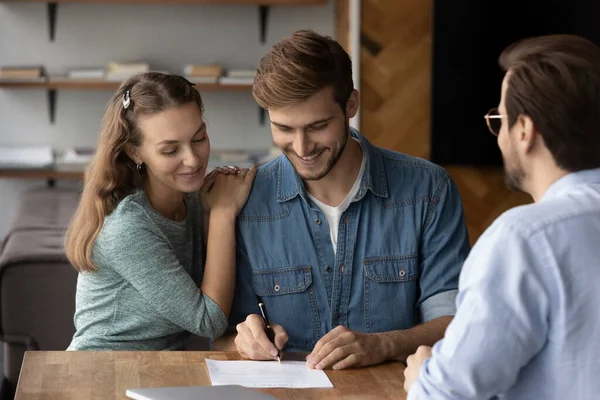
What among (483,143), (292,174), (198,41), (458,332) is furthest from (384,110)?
(458,332)

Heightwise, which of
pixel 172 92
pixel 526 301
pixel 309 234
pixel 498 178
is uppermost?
pixel 172 92

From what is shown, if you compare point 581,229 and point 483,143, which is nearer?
point 581,229

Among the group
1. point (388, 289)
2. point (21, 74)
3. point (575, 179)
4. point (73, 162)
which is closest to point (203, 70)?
point (73, 162)

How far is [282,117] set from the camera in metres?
2.16

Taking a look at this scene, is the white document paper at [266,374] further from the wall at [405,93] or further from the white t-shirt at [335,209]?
the wall at [405,93]

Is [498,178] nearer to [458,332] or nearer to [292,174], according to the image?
[292,174]

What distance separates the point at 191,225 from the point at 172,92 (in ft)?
1.07

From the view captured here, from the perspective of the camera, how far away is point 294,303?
2.27 m

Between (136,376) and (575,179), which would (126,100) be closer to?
(136,376)

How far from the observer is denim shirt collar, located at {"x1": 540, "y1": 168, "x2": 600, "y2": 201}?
1360mm

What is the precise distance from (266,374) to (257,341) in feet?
0.43

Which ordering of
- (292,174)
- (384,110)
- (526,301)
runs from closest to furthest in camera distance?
(526,301)
(292,174)
(384,110)

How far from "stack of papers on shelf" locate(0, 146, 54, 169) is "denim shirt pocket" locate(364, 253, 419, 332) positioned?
285 centimetres

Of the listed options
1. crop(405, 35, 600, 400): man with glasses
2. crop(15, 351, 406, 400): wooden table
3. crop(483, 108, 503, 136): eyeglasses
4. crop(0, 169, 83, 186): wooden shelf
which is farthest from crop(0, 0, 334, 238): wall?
crop(405, 35, 600, 400): man with glasses
